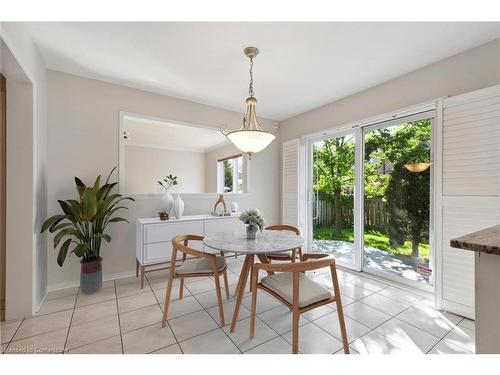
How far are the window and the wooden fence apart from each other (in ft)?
6.31

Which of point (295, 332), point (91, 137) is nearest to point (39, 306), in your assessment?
point (91, 137)

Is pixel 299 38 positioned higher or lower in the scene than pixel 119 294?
higher

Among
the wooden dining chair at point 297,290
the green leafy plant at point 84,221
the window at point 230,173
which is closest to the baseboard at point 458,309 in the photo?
the wooden dining chair at point 297,290

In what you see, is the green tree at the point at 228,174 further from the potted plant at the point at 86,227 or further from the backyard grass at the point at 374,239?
the potted plant at the point at 86,227

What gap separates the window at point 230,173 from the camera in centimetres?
530

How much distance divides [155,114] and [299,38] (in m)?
2.20

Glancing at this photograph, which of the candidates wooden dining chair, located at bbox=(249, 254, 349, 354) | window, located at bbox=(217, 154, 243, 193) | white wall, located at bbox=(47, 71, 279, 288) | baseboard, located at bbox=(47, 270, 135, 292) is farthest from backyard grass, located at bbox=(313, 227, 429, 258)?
baseboard, located at bbox=(47, 270, 135, 292)

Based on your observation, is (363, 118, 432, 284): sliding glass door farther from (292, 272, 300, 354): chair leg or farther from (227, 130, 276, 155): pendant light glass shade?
(292, 272, 300, 354): chair leg

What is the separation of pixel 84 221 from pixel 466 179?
397cm

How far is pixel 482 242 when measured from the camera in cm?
96
